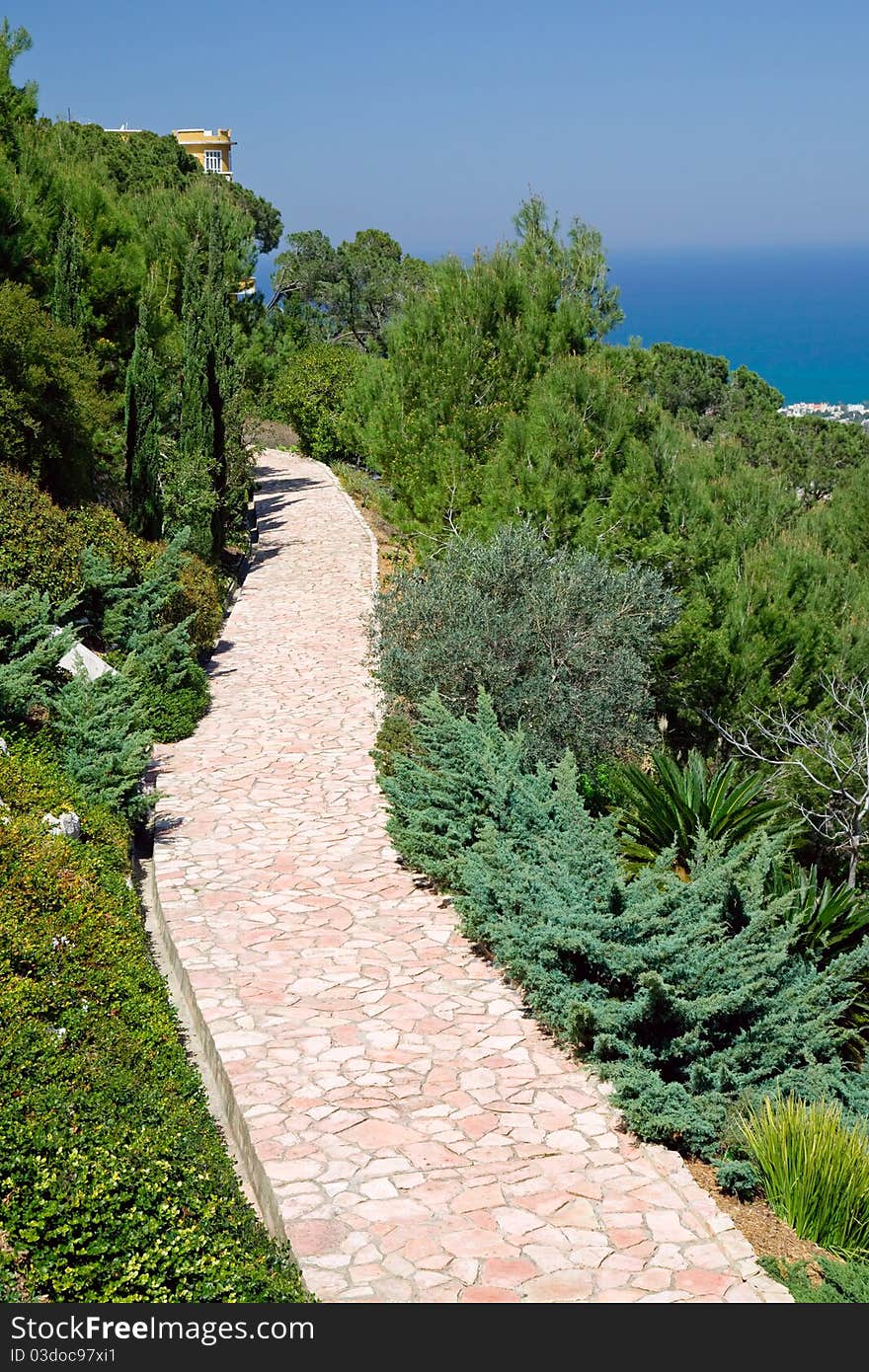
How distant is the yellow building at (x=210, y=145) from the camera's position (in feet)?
271

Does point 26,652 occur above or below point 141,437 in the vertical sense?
below

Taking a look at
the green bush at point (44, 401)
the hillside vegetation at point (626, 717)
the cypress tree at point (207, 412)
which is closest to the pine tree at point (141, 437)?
the green bush at point (44, 401)

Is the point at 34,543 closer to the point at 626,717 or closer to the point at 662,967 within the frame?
the point at 626,717

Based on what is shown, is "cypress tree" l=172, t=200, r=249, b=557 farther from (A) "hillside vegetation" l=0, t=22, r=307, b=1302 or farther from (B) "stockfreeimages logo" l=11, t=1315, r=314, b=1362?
(B) "stockfreeimages logo" l=11, t=1315, r=314, b=1362

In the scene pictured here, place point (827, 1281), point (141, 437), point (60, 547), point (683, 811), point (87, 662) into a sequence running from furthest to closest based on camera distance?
point (141, 437), point (60, 547), point (87, 662), point (683, 811), point (827, 1281)

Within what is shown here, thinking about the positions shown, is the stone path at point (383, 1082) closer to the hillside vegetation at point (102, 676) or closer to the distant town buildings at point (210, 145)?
the hillside vegetation at point (102, 676)

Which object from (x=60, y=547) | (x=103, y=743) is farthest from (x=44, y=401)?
(x=103, y=743)

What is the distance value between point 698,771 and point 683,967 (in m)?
3.00

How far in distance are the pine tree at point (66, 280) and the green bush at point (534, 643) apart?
10.4 metres

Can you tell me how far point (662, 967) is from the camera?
24.3 feet

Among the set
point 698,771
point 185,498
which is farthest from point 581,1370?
point 185,498

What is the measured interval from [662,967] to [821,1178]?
63.5 inches

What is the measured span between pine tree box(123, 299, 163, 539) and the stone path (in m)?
5.72

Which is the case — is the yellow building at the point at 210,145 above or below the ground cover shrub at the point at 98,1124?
above
